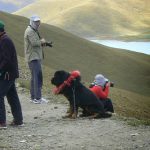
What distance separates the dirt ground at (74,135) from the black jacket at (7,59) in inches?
45.7

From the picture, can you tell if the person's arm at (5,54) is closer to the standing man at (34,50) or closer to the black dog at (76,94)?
the black dog at (76,94)

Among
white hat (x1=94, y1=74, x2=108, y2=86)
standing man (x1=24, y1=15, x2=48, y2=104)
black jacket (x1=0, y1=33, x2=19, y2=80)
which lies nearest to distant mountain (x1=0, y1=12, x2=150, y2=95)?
standing man (x1=24, y1=15, x2=48, y2=104)

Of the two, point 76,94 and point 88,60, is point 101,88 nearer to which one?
point 76,94

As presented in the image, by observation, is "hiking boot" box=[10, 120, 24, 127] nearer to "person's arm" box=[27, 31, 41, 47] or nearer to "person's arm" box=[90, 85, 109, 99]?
"person's arm" box=[90, 85, 109, 99]

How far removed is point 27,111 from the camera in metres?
14.4

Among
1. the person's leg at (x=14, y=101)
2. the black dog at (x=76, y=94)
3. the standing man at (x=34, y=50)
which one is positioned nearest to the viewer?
the person's leg at (x=14, y=101)

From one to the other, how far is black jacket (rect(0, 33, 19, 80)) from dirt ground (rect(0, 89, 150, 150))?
45.7 inches

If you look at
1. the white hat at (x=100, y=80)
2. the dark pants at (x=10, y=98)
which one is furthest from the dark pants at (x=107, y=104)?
the dark pants at (x=10, y=98)

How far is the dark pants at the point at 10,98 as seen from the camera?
1109 cm

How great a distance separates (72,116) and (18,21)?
42020mm

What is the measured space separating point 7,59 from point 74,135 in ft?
6.55

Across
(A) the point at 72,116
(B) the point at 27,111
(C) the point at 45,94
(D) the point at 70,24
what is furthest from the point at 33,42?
(D) the point at 70,24

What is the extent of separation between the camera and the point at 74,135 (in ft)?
35.1

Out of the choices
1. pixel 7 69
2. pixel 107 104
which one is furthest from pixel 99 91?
pixel 7 69
